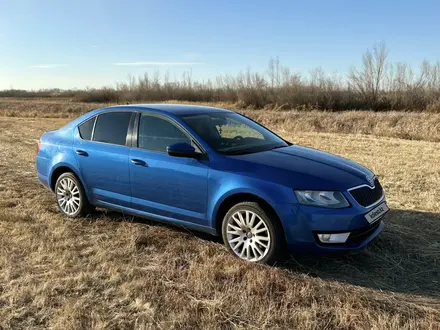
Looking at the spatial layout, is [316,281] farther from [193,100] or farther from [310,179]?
[193,100]

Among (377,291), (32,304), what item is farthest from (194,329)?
(377,291)

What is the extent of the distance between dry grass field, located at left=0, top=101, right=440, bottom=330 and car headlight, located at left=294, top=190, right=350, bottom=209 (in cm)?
71

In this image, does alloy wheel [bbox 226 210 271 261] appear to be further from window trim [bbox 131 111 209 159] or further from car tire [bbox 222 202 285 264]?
window trim [bbox 131 111 209 159]

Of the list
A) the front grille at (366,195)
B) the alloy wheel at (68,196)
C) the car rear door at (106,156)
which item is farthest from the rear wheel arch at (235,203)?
the alloy wheel at (68,196)

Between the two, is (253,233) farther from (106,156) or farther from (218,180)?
(106,156)

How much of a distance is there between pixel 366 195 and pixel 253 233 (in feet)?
3.97

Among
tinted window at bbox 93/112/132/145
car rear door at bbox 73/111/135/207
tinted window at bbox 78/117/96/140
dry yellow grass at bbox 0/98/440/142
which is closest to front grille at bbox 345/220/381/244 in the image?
car rear door at bbox 73/111/135/207

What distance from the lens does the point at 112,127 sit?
19.1 feet

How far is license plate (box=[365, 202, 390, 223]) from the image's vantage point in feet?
14.4

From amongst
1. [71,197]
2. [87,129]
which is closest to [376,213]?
[87,129]

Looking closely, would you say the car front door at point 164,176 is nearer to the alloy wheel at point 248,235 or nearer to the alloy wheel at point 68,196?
the alloy wheel at point 248,235

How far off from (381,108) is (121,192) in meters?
34.8

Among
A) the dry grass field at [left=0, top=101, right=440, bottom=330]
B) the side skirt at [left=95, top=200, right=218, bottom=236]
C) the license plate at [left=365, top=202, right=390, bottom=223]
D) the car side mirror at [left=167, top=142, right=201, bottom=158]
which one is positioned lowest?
the dry grass field at [left=0, top=101, right=440, bottom=330]

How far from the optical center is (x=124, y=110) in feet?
19.0
